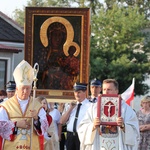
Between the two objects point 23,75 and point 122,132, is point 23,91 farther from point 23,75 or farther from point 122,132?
point 122,132

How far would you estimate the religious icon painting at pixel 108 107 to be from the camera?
8656 mm

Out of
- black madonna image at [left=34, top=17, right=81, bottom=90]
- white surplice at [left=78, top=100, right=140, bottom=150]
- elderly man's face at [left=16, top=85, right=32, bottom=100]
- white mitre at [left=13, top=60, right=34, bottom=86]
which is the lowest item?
white surplice at [left=78, top=100, right=140, bottom=150]

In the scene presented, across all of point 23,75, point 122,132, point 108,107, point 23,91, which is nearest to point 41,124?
point 23,91

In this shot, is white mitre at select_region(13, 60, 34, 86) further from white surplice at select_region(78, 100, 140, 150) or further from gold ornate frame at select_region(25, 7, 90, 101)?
gold ornate frame at select_region(25, 7, 90, 101)

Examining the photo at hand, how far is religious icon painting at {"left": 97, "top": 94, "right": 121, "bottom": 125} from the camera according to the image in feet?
28.4

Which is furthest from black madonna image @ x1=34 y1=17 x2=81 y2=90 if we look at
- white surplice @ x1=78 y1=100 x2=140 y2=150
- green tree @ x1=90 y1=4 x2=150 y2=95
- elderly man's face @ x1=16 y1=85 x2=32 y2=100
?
green tree @ x1=90 y1=4 x2=150 y2=95

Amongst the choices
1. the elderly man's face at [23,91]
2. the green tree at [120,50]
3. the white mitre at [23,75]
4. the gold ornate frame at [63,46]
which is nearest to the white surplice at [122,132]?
the elderly man's face at [23,91]

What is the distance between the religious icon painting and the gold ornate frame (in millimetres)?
7427

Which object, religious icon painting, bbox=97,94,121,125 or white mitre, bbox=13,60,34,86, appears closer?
religious icon painting, bbox=97,94,121,125

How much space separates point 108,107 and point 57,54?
8.13 m

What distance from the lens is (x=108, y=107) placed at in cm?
873

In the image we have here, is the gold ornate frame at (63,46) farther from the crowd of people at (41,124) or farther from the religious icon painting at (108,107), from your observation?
the religious icon painting at (108,107)

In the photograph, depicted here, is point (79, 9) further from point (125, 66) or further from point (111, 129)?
point (125, 66)

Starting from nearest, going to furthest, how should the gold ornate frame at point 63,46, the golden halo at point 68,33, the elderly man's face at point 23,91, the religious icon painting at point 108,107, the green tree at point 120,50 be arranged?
the religious icon painting at point 108,107
the elderly man's face at point 23,91
the gold ornate frame at point 63,46
the golden halo at point 68,33
the green tree at point 120,50
